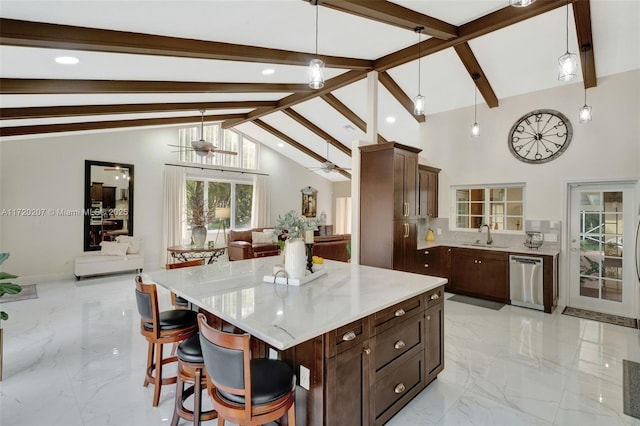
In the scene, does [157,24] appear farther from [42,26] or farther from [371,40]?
[371,40]

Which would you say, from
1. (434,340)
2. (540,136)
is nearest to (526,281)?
(540,136)

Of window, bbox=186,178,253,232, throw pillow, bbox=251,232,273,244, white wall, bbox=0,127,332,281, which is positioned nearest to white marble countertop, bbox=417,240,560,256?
throw pillow, bbox=251,232,273,244

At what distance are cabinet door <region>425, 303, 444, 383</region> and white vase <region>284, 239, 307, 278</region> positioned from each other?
1.07 m

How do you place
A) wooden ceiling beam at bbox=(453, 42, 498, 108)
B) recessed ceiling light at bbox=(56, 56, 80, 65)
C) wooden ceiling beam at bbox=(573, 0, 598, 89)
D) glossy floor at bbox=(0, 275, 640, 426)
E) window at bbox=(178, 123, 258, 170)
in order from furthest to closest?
1. window at bbox=(178, 123, 258, 170)
2. wooden ceiling beam at bbox=(453, 42, 498, 108)
3. wooden ceiling beam at bbox=(573, 0, 598, 89)
4. recessed ceiling light at bbox=(56, 56, 80, 65)
5. glossy floor at bbox=(0, 275, 640, 426)

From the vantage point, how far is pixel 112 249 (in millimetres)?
6594

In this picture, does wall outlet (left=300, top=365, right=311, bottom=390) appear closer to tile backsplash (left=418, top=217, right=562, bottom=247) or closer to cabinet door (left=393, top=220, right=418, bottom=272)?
cabinet door (left=393, top=220, right=418, bottom=272)

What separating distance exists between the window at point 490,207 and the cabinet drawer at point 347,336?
465 cm

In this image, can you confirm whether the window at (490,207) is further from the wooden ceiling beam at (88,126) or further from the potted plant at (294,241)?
the wooden ceiling beam at (88,126)

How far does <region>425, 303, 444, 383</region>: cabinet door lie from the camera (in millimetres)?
2514

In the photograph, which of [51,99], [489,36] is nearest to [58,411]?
[51,99]

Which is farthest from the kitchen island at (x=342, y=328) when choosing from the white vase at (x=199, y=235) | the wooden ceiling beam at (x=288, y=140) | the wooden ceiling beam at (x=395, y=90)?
the wooden ceiling beam at (x=288, y=140)

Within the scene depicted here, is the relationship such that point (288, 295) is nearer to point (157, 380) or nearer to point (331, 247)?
point (157, 380)

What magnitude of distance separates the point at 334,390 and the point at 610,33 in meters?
5.04

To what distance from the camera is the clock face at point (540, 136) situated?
188 inches
